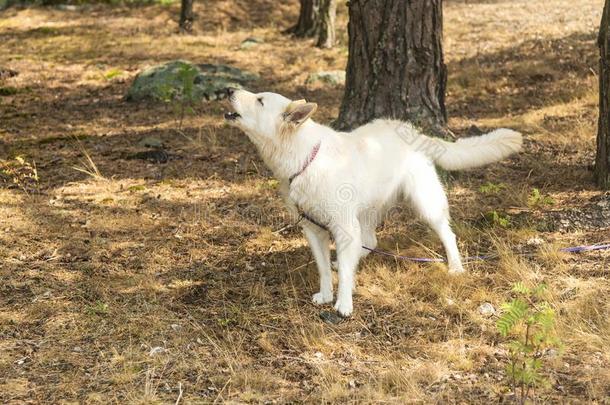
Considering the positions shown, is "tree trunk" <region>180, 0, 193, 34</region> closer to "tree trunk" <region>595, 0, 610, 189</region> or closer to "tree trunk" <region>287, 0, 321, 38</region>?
"tree trunk" <region>287, 0, 321, 38</region>

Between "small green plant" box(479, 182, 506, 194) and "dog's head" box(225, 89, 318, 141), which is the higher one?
"dog's head" box(225, 89, 318, 141)

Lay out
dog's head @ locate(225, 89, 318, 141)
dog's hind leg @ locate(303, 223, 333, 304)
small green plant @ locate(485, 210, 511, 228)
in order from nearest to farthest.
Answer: dog's head @ locate(225, 89, 318, 141) < dog's hind leg @ locate(303, 223, 333, 304) < small green plant @ locate(485, 210, 511, 228)

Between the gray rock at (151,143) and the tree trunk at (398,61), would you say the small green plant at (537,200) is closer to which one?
the tree trunk at (398,61)

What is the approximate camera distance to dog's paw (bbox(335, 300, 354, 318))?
5.04m

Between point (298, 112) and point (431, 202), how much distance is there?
1385 millimetres

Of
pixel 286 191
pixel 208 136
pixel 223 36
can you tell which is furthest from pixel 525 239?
pixel 223 36

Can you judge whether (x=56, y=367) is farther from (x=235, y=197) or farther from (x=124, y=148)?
(x=124, y=148)

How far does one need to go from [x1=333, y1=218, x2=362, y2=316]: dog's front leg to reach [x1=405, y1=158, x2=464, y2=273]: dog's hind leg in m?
0.67

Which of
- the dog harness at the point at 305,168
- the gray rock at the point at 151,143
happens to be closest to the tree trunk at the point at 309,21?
the gray rock at the point at 151,143

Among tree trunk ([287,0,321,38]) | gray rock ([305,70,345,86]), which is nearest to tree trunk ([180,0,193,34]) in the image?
tree trunk ([287,0,321,38])

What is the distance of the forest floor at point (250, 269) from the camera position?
13.9 feet

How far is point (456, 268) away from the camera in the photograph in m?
5.58

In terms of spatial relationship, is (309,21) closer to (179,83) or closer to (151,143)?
(179,83)

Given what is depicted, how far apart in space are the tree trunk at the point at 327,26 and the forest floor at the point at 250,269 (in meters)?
4.03
